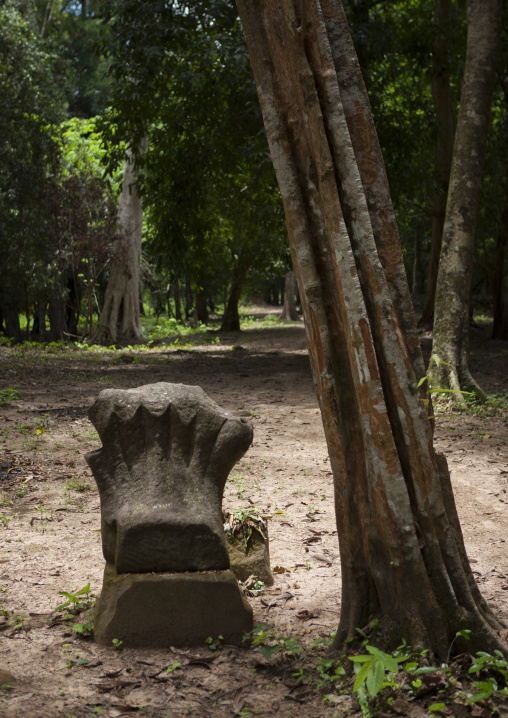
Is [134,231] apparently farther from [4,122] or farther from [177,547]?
[177,547]

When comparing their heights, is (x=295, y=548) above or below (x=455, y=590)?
below

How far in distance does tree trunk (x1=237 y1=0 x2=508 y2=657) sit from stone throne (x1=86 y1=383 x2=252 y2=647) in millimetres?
646

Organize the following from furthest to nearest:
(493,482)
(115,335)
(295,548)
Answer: (115,335)
(493,482)
(295,548)

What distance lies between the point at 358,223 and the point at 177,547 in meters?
1.81

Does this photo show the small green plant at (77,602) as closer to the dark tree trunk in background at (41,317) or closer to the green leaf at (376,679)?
the green leaf at (376,679)

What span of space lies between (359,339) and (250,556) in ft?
6.01

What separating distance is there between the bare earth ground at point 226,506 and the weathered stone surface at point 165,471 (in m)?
0.47

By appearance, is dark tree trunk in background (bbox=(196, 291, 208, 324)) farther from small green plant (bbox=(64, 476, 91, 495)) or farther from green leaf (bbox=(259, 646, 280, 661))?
green leaf (bbox=(259, 646, 280, 661))

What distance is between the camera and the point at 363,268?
2867mm

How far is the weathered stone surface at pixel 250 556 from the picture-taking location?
156 inches

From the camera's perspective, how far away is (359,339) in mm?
2785

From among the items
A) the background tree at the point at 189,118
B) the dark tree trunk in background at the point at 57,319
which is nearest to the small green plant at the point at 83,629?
the background tree at the point at 189,118

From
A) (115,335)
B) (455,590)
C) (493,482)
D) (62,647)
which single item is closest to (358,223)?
(455,590)

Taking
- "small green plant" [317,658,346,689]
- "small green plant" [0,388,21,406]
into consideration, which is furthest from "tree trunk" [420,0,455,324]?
"small green plant" [317,658,346,689]
